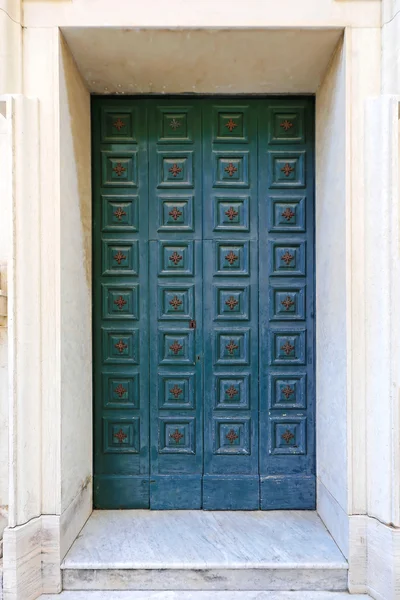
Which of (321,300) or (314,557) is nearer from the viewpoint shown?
(314,557)

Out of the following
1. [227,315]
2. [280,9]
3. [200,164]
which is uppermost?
[280,9]

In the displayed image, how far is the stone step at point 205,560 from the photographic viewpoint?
2994 millimetres

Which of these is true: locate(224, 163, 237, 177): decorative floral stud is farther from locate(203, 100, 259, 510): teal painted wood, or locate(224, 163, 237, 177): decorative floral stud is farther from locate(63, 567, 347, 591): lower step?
locate(63, 567, 347, 591): lower step

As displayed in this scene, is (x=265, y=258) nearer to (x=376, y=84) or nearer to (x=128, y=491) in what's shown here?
(x=376, y=84)

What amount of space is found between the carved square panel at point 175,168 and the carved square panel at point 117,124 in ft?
1.06

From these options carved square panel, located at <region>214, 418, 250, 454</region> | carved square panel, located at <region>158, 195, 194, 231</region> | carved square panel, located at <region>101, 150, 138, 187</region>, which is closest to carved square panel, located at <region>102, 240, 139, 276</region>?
carved square panel, located at <region>158, 195, 194, 231</region>

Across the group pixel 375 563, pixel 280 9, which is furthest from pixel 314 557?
pixel 280 9

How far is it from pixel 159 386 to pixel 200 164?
1.94 meters

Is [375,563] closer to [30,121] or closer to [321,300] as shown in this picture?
[321,300]

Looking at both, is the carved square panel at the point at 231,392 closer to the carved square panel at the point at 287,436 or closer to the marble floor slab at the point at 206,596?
the carved square panel at the point at 287,436

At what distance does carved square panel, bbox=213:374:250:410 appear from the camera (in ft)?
12.3

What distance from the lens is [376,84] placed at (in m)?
3.01

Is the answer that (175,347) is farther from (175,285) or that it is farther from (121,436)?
(121,436)

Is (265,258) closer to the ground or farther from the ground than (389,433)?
farther from the ground
